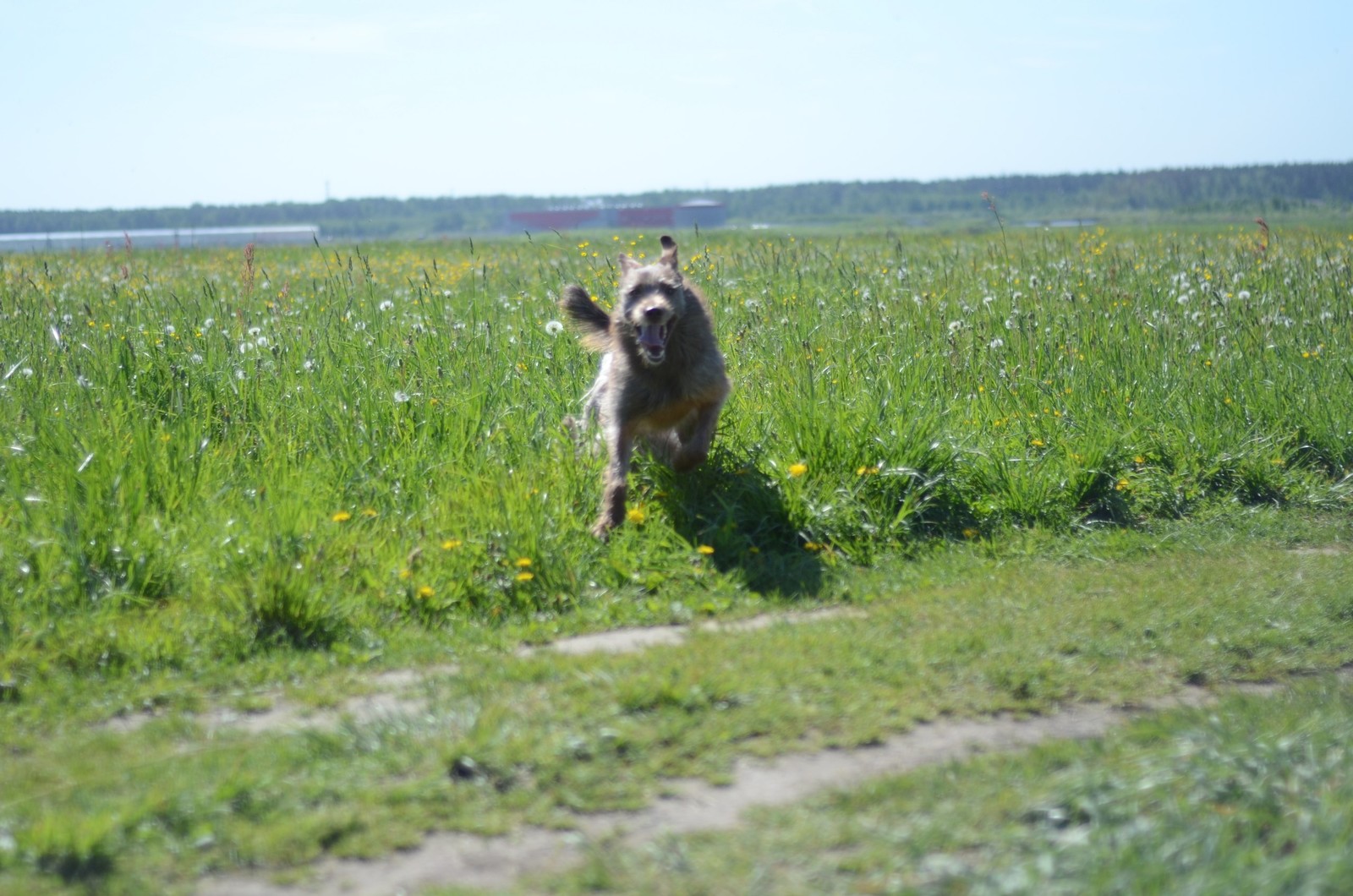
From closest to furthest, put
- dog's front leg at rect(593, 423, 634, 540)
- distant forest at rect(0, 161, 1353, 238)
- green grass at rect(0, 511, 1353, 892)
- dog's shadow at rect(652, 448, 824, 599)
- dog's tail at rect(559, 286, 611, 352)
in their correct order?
green grass at rect(0, 511, 1353, 892), dog's shadow at rect(652, 448, 824, 599), dog's front leg at rect(593, 423, 634, 540), dog's tail at rect(559, 286, 611, 352), distant forest at rect(0, 161, 1353, 238)

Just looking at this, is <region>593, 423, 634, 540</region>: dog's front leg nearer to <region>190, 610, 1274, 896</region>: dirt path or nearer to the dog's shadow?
the dog's shadow

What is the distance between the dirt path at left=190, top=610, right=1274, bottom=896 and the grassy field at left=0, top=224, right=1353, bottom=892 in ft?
0.28

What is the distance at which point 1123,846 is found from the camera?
8.89 feet

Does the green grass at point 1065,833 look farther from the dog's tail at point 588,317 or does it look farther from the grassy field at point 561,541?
the dog's tail at point 588,317

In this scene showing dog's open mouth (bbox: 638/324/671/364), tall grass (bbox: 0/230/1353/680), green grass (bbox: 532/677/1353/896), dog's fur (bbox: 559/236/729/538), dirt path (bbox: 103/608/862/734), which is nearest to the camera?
green grass (bbox: 532/677/1353/896)

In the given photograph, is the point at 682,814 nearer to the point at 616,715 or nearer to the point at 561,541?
the point at 616,715

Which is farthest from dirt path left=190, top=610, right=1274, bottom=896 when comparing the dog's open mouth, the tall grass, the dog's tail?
the dog's tail

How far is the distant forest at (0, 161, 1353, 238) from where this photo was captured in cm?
8988

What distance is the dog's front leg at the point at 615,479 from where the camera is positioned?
5953 mm

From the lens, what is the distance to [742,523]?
20.2 ft

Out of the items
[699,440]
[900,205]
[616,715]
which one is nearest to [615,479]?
[699,440]

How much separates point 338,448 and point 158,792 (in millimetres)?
3556

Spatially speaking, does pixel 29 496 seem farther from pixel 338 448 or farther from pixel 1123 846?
pixel 1123 846

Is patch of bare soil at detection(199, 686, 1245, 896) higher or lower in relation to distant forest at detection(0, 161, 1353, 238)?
lower
